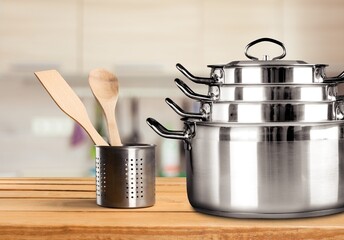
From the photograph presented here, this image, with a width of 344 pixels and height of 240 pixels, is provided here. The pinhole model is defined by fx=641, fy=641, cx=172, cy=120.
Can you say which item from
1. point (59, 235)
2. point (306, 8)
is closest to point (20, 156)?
point (306, 8)

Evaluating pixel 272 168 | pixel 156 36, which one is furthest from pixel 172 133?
pixel 156 36

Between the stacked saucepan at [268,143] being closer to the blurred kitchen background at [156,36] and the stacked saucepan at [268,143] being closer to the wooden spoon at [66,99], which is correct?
the wooden spoon at [66,99]

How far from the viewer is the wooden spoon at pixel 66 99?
1.13m

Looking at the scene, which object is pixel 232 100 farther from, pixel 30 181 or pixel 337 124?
pixel 30 181

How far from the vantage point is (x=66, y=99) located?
114 centimetres

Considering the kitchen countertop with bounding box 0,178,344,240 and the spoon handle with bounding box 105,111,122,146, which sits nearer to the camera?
the kitchen countertop with bounding box 0,178,344,240

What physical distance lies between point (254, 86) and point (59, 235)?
14.1 inches

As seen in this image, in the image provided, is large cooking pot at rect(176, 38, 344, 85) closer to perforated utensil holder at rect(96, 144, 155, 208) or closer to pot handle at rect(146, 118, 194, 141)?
pot handle at rect(146, 118, 194, 141)

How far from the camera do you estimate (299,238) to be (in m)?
0.89

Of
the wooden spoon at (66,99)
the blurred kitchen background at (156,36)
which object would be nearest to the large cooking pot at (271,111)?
the wooden spoon at (66,99)

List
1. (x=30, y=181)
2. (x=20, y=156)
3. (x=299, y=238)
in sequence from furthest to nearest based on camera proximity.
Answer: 1. (x=20, y=156)
2. (x=30, y=181)
3. (x=299, y=238)

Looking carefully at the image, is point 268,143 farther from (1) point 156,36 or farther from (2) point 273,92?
(1) point 156,36

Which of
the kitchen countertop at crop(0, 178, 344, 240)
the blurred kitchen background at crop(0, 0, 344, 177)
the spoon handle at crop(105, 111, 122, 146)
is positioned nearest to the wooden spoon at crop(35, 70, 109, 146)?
the spoon handle at crop(105, 111, 122, 146)

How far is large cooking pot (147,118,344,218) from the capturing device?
36.3 inches
